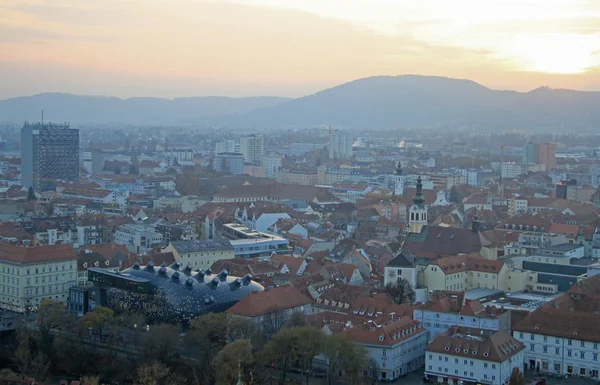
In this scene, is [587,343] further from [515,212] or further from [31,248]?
[515,212]

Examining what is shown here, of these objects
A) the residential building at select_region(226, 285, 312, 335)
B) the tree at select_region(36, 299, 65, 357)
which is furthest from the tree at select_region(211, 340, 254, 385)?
the tree at select_region(36, 299, 65, 357)

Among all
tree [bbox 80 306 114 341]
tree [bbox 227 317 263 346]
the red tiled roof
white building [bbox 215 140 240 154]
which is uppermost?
white building [bbox 215 140 240 154]

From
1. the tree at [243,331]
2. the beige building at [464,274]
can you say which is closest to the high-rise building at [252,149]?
the beige building at [464,274]

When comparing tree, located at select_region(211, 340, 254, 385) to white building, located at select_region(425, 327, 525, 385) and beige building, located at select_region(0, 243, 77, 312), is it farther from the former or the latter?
beige building, located at select_region(0, 243, 77, 312)

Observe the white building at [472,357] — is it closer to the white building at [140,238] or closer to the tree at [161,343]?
the tree at [161,343]

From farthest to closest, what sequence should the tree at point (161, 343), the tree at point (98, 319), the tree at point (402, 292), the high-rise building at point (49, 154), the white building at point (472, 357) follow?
the high-rise building at point (49, 154) < the tree at point (402, 292) < the tree at point (98, 319) < the tree at point (161, 343) < the white building at point (472, 357)

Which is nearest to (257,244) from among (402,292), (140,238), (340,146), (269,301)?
(140,238)
